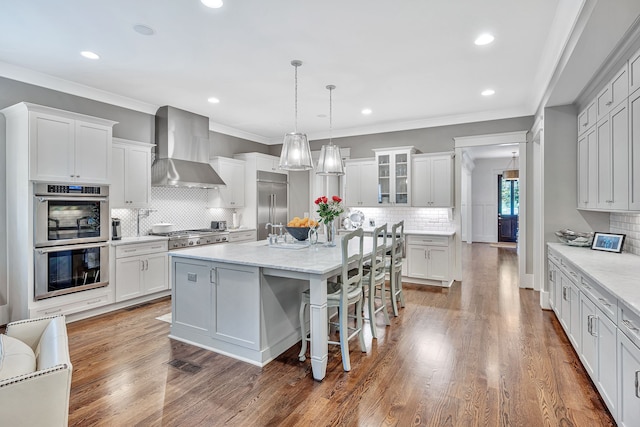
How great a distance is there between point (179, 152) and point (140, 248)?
1674mm

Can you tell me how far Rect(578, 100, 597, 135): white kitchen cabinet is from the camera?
136 inches

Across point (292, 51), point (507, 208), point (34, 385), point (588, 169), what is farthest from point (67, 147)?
point (507, 208)

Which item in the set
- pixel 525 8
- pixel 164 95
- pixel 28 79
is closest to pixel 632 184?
pixel 525 8

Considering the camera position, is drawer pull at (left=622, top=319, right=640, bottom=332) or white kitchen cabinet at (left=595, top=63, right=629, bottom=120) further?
white kitchen cabinet at (left=595, top=63, right=629, bottom=120)

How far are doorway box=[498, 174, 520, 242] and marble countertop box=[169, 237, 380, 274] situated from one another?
9502 millimetres

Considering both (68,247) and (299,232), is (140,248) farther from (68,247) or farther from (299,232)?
(299,232)

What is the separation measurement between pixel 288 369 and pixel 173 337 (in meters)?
1.38

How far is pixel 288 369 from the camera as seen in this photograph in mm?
2773

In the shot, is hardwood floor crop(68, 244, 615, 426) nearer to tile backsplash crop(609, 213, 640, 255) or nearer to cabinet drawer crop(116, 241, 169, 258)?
cabinet drawer crop(116, 241, 169, 258)

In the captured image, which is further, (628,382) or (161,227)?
(161,227)

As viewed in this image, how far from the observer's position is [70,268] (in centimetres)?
391

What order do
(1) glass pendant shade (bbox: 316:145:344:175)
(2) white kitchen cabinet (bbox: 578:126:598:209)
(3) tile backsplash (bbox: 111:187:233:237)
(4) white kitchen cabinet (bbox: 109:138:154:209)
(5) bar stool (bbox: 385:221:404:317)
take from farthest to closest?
(3) tile backsplash (bbox: 111:187:233:237), (4) white kitchen cabinet (bbox: 109:138:154:209), (1) glass pendant shade (bbox: 316:145:344:175), (5) bar stool (bbox: 385:221:404:317), (2) white kitchen cabinet (bbox: 578:126:598:209)

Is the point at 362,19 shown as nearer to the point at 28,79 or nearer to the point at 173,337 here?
the point at 173,337

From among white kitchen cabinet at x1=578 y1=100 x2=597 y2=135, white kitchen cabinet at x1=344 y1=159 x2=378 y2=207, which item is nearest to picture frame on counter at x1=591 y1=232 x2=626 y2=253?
white kitchen cabinet at x1=578 y1=100 x2=597 y2=135
